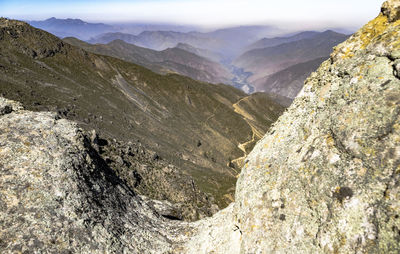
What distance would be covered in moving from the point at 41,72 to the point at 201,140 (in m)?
55.0

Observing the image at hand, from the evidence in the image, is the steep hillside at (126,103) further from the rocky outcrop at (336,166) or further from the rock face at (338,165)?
the rock face at (338,165)

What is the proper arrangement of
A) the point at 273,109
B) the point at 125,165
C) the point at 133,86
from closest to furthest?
the point at 125,165 → the point at 133,86 → the point at 273,109

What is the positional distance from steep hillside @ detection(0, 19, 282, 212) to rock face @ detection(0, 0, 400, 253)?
32.9 m

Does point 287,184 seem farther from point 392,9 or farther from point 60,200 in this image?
point 60,200

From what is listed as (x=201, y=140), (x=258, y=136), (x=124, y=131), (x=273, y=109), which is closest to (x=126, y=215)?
(x=124, y=131)

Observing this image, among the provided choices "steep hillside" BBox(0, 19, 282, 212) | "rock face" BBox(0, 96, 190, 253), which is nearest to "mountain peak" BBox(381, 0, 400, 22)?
"rock face" BBox(0, 96, 190, 253)

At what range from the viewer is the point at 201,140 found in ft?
275

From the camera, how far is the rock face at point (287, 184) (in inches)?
285

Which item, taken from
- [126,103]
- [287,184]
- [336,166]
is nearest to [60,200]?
[287,184]

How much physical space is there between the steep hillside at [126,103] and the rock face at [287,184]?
108 feet

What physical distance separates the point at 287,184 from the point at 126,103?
7654 centimetres

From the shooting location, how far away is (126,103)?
79125 millimetres

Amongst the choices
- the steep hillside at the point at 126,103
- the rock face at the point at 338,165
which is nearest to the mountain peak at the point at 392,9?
the rock face at the point at 338,165

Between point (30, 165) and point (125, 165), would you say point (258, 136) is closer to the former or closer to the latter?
point (125, 165)
